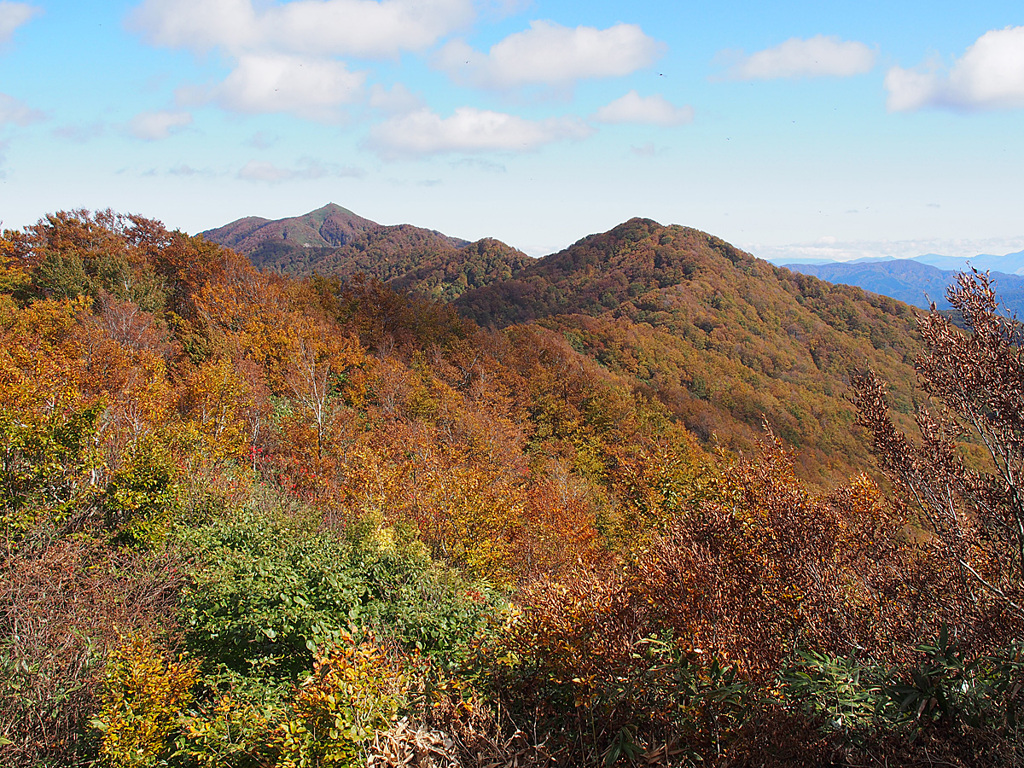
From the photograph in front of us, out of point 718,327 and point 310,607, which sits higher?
point 718,327

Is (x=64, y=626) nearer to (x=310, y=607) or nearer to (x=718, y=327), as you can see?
(x=310, y=607)

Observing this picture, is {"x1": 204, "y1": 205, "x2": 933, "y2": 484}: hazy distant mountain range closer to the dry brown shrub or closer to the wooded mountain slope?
the wooded mountain slope

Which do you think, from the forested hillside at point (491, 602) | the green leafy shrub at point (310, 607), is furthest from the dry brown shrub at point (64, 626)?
the green leafy shrub at point (310, 607)

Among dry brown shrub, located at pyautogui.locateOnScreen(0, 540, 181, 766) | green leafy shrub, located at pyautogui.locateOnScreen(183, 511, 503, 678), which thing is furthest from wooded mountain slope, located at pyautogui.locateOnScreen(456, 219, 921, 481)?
dry brown shrub, located at pyautogui.locateOnScreen(0, 540, 181, 766)

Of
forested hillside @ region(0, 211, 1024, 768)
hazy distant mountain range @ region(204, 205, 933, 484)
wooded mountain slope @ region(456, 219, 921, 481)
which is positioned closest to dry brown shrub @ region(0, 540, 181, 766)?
forested hillside @ region(0, 211, 1024, 768)

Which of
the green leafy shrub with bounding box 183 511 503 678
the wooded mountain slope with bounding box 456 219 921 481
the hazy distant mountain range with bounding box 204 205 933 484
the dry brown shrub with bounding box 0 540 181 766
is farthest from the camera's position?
the wooded mountain slope with bounding box 456 219 921 481

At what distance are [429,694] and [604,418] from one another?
4255 cm

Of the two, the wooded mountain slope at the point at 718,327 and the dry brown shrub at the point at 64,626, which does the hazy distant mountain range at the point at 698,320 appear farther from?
the dry brown shrub at the point at 64,626

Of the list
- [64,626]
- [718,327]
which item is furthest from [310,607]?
[718,327]

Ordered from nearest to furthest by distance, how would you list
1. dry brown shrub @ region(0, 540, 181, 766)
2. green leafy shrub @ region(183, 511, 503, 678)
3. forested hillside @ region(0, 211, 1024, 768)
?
1. forested hillside @ region(0, 211, 1024, 768)
2. dry brown shrub @ region(0, 540, 181, 766)
3. green leafy shrub @ region(183, 511, 503, 678)

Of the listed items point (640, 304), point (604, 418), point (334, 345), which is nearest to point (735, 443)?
point (604, 418)

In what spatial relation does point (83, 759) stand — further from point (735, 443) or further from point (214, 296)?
point (735, 443)

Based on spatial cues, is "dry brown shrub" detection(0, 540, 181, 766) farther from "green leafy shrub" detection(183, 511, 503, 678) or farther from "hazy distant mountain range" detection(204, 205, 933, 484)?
"hazy distant mountain range" detection(204, 205, 933, 484)

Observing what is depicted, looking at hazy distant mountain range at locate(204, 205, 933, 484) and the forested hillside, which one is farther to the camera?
hazy distant mountain range at locate(204, 205, 933, 484)
